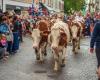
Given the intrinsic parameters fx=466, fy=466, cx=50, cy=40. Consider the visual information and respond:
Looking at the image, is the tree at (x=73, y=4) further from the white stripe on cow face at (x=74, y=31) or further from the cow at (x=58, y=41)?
the cow at (x=58, y=41)

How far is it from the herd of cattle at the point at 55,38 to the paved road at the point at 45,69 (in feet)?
1.24

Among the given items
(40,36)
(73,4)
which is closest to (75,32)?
(40,36)

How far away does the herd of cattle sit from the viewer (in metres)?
15.8

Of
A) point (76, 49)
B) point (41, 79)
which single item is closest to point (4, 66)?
point (41, 79)

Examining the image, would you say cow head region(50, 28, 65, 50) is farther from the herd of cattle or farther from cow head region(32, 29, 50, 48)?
cow head region(32, 29, 50, 48)

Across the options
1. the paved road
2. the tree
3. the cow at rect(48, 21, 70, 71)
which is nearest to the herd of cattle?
the cow at rect(48, 21, 70, 71)

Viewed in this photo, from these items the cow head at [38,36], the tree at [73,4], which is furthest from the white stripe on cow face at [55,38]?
the tree at [73,4]

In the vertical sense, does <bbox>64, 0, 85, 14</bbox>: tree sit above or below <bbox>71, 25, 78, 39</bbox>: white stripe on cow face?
above

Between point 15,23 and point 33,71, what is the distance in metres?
10.0

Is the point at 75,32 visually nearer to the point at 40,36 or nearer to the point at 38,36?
the point at 40,36

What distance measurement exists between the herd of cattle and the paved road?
0.38 m

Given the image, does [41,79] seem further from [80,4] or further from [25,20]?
[80,4]

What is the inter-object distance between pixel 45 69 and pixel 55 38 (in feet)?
3.71

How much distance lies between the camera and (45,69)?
15.9 meters
